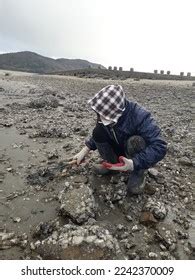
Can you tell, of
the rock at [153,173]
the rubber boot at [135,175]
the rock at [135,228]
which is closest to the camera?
the rock at [135,228]

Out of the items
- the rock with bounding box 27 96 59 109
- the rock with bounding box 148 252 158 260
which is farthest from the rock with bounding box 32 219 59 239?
the rock with bounding box 27 96 59 109

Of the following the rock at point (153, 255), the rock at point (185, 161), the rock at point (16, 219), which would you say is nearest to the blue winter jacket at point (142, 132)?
the rock at point (153, 255)

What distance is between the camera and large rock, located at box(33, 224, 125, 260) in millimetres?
3627

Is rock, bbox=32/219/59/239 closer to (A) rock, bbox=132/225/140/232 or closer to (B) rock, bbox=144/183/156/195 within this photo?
(A) rock, bbox=132/225/140/232

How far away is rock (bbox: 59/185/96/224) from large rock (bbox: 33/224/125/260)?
0.37m

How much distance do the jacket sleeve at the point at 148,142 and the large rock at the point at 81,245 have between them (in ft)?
3.43

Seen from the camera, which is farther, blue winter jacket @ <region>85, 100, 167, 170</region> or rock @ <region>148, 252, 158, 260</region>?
blue winter jacket @ <region>85, 100, 167, 170</region>

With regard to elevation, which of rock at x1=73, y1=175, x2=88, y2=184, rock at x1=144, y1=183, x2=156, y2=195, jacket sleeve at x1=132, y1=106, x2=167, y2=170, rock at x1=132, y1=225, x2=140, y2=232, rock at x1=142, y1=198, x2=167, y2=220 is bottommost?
rock at x1=132, y1=225, x2=140, y2=232

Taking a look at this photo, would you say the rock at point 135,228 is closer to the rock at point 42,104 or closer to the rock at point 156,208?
the rock at point 156,208

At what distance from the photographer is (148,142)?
15.2 ft

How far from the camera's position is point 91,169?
5.64 m

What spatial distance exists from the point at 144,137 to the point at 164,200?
0.96 m

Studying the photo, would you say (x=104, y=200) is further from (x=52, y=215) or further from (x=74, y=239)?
(x=74, y=239)

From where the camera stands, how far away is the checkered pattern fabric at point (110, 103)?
14.6 ft
